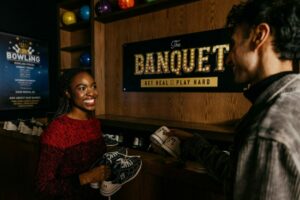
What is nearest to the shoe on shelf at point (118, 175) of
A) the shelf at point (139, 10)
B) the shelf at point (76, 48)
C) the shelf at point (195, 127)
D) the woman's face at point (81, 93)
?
the woman's face at point (81, 93)

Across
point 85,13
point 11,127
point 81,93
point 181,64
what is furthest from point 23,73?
point 81,93

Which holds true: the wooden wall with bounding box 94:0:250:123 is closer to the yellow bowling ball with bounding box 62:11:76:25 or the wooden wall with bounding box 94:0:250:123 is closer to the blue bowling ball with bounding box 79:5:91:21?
the blue bowling ball with bounding box 79:5:91:21

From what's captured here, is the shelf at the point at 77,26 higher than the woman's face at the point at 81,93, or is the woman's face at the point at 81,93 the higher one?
the shelf at the point at 77,26

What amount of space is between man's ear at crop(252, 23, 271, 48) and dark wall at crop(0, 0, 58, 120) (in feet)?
11.6

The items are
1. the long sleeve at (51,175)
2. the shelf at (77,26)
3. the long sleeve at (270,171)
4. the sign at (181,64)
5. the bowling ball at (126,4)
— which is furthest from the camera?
the shelf at (77,26)

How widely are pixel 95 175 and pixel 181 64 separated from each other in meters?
1.51

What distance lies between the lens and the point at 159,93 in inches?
107

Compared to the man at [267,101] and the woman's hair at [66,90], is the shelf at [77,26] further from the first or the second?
the man at [267,101]

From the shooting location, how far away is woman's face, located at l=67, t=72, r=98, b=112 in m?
1.52

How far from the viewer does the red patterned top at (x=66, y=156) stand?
50.1 inches

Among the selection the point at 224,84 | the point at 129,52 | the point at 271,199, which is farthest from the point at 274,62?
the point at 129,52

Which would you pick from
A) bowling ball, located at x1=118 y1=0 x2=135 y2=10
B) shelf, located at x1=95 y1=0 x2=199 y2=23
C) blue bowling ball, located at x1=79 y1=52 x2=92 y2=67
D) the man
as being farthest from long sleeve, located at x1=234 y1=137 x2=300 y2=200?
blue bowling ball, located at x1=79 y1=52 x2=92 y2=67

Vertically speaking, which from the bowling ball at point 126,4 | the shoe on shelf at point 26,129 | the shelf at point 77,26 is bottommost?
the shoe on shelf at point 26,129

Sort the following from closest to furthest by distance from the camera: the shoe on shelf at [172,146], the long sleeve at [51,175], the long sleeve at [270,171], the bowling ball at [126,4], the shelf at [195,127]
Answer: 1. the long sleeve at [270,171]
2. the long sleeve at [51,175]
3. the shoe on shelf at [172,146]
4. the shelf at [195,127]
5. the bowling ball at [126,4]
